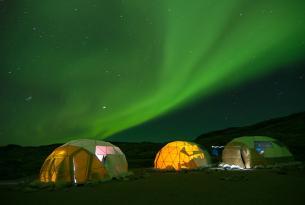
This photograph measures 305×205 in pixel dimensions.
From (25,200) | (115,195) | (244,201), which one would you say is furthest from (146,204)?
(25,200)

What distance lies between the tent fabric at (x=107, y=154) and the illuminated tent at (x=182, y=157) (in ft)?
29.6

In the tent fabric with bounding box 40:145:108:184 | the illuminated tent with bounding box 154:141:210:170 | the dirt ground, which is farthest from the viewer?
the illuminated tent with bounding box 154:141:210:170

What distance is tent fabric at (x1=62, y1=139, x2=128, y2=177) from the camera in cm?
2107

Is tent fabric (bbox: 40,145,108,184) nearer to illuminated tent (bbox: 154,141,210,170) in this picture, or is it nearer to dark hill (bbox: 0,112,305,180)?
dark hill (bbox: 0,112,305,180)

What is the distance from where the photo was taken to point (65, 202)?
1317 centimetres

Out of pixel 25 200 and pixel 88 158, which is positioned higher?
pixel 88 158

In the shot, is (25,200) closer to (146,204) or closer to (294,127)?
(146,204)

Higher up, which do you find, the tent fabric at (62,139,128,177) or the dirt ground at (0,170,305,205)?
the tent fabric at (62,139,128,177)

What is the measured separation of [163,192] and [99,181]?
17.2 ft

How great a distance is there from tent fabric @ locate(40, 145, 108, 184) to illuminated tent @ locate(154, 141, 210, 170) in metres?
11.5

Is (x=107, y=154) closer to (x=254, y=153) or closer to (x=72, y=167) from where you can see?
(x=72, y=167)

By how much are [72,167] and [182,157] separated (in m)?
13.2

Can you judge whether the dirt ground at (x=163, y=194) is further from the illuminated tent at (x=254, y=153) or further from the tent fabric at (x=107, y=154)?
the illuminated tent at (x=254, y=153)

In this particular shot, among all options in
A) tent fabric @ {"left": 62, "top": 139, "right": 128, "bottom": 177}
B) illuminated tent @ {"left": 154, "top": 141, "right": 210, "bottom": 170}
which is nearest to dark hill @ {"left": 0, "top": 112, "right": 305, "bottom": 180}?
illuminated tent @ {"left": 154, "top": 141, "right": 210, "bottom": 170}
